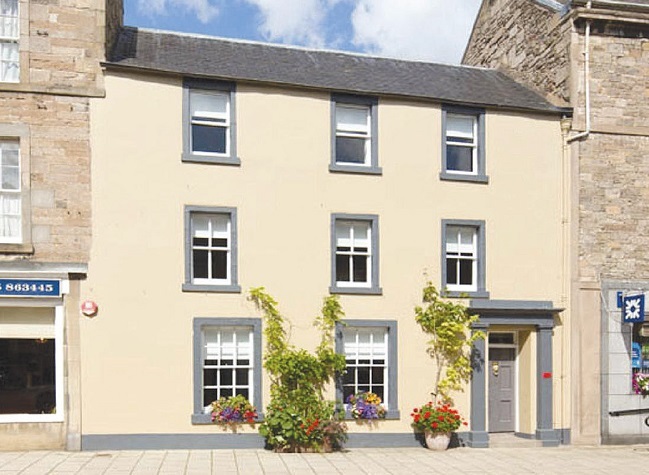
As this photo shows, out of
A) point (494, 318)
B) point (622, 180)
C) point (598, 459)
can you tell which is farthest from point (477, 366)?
point (622, 180)

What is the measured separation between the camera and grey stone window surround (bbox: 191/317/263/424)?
14.7 meters

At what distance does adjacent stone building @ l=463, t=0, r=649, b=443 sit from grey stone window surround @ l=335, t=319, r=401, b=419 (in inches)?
164

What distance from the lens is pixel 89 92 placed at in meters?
14.5

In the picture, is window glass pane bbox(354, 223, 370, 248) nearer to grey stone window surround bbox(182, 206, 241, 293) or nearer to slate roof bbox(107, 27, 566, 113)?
grey stone window surround bbox(182, 206, 241, 293)

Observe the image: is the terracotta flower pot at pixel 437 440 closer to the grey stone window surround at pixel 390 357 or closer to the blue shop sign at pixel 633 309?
the grey stone window surround at pixel 390 357

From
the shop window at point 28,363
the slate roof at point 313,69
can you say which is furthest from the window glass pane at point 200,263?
the slate roof at point 313,69

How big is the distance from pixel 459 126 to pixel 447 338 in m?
4.82

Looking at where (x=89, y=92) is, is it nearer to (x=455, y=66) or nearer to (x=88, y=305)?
(x=88, y=305)

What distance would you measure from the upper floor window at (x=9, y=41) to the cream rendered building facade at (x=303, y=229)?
1.78m

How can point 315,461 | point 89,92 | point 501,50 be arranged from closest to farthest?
point 315,461 < point 89,92 < point 501,50

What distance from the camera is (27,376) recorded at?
47.2 ft

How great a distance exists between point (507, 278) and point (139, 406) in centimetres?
838

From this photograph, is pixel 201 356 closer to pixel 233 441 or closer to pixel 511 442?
pixel 233 441

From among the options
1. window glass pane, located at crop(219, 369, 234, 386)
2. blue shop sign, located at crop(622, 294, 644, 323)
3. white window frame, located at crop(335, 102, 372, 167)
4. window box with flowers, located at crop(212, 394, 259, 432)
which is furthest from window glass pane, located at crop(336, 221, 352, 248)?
blue shop sign, located at crop(622, 294, 644, 323)
